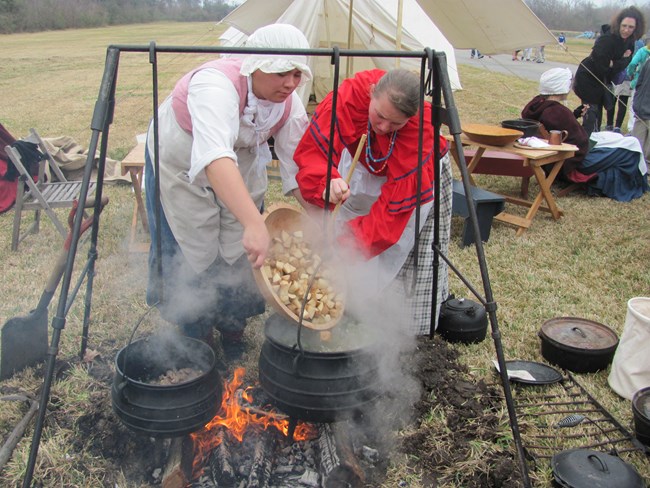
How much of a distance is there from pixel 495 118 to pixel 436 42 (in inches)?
144

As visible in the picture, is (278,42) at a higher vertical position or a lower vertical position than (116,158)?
higher

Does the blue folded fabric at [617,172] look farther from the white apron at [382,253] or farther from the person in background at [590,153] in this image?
the white apron at [382,253]

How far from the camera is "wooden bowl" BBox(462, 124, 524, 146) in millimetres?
4899

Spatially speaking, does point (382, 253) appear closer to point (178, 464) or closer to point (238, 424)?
point (238, 424)

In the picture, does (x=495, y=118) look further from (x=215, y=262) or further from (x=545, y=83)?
(x=215, y=262)

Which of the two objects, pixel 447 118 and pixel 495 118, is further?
pixel 495 118

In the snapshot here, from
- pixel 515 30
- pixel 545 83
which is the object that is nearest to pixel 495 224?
pixel 545 83

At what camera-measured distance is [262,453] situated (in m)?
2.27

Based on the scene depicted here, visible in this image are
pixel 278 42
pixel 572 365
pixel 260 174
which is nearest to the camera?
pixel 278 42

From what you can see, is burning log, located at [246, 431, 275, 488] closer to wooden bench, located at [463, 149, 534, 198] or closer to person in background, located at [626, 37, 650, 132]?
wooden bench, located at [463, 149, 534, 198]

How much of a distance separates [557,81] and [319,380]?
472cm

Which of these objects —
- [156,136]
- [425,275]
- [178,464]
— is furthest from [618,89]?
[178,464]

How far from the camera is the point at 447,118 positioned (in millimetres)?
2055

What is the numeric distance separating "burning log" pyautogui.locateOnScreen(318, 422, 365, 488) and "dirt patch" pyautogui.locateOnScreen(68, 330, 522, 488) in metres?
0.10
